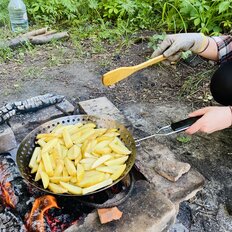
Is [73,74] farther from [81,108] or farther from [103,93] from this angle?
[81,108]

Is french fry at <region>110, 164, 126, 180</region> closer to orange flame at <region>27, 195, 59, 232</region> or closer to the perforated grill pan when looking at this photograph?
the perforated grill pan

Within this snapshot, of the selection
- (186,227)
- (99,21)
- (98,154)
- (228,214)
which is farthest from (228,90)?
(99,21)

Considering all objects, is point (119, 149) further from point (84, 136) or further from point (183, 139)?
point (183, 139)

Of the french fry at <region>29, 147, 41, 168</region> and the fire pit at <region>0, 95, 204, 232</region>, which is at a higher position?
the french fry at <region>29, 147, 41, 168</region>

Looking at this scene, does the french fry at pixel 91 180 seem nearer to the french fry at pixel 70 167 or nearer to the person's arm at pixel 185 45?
the french fry at pixel 70 167

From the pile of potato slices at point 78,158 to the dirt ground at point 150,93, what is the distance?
2.42ft

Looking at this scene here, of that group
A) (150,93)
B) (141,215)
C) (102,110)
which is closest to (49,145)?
(141,215)

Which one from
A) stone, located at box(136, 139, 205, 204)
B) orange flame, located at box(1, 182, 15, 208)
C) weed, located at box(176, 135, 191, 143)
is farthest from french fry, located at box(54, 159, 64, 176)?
weed, located at box(176, 135, 191, 143)

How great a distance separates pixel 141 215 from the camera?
67.3 inches

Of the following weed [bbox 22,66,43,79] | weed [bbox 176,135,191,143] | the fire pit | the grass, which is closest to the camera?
the fire pit

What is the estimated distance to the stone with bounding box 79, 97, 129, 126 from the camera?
245 centimetres

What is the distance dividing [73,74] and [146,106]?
1007mm

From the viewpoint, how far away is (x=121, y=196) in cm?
179

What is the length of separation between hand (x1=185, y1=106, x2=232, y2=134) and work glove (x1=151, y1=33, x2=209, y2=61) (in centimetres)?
63
